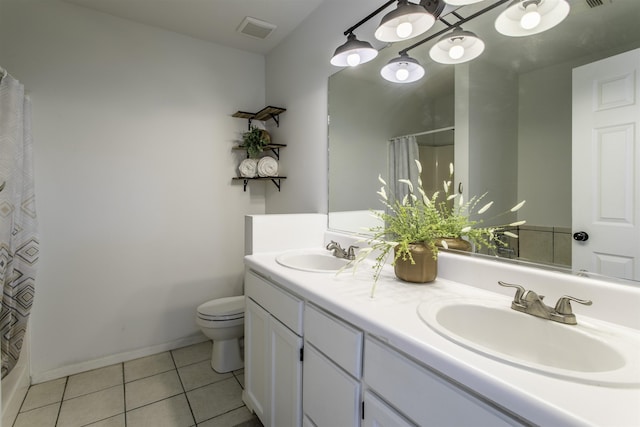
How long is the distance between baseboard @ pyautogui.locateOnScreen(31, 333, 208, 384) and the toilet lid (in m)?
0.53

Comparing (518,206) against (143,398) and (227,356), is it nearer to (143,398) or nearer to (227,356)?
(227,356)

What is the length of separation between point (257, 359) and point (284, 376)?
31 cm

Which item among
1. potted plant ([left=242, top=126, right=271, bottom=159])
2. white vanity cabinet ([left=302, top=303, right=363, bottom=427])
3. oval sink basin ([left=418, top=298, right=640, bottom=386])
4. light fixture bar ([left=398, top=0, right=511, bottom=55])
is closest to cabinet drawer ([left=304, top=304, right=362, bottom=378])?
white vanity cabinet ([left=302, top=303, right=363, bottom=427])

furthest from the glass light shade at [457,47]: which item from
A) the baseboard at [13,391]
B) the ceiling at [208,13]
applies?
the baseboard at [13,391]

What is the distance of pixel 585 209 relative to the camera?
979mm

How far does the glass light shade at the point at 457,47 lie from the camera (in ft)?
4.11

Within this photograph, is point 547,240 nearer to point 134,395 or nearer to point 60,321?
point 134,395

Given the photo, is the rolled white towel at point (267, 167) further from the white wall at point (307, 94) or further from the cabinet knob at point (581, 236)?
the cabinet knob at point (581, 236)

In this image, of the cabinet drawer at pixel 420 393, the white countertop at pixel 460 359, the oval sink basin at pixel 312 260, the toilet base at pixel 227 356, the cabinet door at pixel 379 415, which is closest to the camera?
the white countertop at pixel 460 359

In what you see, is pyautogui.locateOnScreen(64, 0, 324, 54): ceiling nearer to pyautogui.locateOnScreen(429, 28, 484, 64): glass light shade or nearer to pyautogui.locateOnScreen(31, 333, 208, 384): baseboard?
pyautogui.locateOnScreen(429, 28, 484, 64): glass light shade

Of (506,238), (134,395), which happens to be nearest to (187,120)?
(134,395)

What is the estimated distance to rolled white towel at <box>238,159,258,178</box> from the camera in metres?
2.58

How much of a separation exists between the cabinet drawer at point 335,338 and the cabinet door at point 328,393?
30 millimetres

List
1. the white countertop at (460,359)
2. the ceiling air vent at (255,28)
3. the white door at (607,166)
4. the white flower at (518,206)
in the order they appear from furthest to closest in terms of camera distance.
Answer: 1. the ceiling air vent at (255,28)
2. the white flower at (518,206)
3. the white door at (607,166)
4. the white countertop at (460,359)
